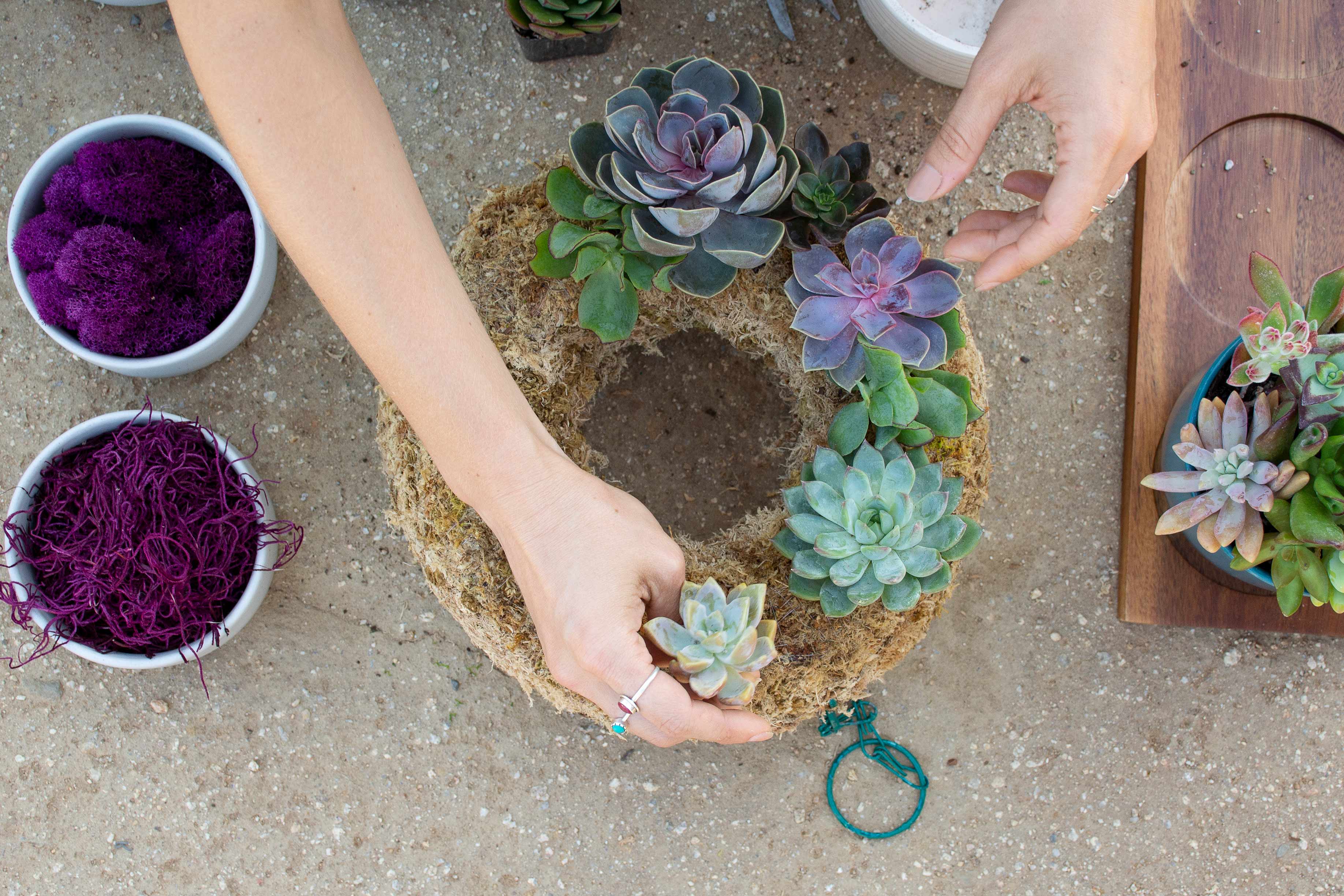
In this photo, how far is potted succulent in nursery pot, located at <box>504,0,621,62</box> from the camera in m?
1.18

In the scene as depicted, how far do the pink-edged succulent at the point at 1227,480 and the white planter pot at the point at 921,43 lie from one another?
61 centimetres

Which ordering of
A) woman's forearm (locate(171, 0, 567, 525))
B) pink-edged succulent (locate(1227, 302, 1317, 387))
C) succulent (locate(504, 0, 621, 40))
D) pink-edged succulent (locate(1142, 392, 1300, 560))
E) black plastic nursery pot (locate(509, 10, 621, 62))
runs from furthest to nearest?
black plastic nursery pot (locate(509, 10, 621, 62)), succulent (locate(504, 0, 621, 40)), pink-edged succulent (locate(1142, 392, 1300, 560)), pink-edged succulent (locate(1227, 302, 1317, 387)), woman's forearm (locate(171, 0, 567, 525))

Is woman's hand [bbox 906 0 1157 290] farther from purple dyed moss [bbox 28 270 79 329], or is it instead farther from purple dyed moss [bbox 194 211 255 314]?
purple dyed moss [bbox 28 270 79 329]

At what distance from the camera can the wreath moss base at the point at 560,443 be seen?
39.5 inches

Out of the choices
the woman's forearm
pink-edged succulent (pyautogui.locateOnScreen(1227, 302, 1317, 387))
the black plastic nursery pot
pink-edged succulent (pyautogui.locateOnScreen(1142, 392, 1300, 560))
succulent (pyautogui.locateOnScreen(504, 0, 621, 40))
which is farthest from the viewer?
the black plastic nursery pot

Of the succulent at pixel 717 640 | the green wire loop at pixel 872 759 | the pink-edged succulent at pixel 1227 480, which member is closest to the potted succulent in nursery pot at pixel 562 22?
the succulent at pixel 717 640

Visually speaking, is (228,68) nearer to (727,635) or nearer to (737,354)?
(727,635)

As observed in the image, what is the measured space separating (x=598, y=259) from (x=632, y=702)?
0.47 metres

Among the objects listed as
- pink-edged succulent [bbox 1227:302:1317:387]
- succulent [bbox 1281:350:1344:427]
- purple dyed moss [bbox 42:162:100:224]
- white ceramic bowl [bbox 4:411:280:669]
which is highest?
pink-edged succulent [bbox 1227:302:1317:387]

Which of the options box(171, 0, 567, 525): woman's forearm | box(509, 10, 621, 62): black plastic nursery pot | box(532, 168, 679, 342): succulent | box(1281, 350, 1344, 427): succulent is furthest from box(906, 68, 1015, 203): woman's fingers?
box(509, 10, 621, 62): black plastic nursery pot

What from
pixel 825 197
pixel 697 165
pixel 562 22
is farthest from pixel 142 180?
pixel 825 197

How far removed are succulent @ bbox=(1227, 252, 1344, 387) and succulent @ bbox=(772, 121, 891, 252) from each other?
0.40 meters

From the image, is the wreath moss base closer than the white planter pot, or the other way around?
the wreath moss base

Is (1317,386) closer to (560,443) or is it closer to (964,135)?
(964,135)
